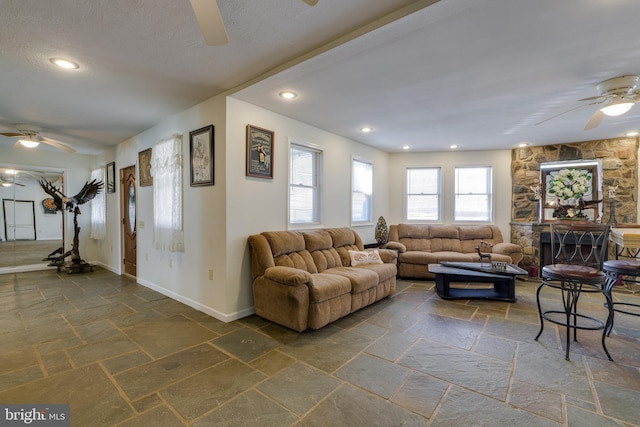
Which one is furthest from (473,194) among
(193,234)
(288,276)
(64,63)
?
(64,63)

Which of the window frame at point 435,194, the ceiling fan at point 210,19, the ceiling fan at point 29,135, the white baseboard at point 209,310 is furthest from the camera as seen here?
the window frame at point 435,194

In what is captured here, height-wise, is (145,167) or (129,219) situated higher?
(145,167)

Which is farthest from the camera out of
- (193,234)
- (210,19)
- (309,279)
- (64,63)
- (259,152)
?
(193,234)

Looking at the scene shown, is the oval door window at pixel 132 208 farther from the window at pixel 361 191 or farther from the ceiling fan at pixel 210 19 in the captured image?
the ceiling fan at pixel 210 19

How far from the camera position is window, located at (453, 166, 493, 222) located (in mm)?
5852

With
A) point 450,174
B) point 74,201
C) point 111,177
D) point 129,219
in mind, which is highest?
point 450,174

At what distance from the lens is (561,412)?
67.8 inches

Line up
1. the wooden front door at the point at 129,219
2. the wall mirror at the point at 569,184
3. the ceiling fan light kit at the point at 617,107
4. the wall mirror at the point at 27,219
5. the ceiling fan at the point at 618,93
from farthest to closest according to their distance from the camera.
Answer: the wall mirror at the point at 27,219 → the wooden front door at the point at 129,219 → the wall mirror at the point at 569,184 → the ceiling fan light kit at the point at 617,107 → the ceiling fan at the point at 618,93

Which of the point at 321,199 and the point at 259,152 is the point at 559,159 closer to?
the point at 321,199

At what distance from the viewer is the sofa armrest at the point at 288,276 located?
2.75m

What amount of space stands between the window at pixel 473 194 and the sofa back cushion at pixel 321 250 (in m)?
3.35

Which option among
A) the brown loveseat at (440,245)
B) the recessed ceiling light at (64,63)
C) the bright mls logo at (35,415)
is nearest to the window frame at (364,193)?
the brown loveseat at (440,245)

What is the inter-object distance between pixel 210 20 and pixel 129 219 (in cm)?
500

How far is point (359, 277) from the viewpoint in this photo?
3.29m
